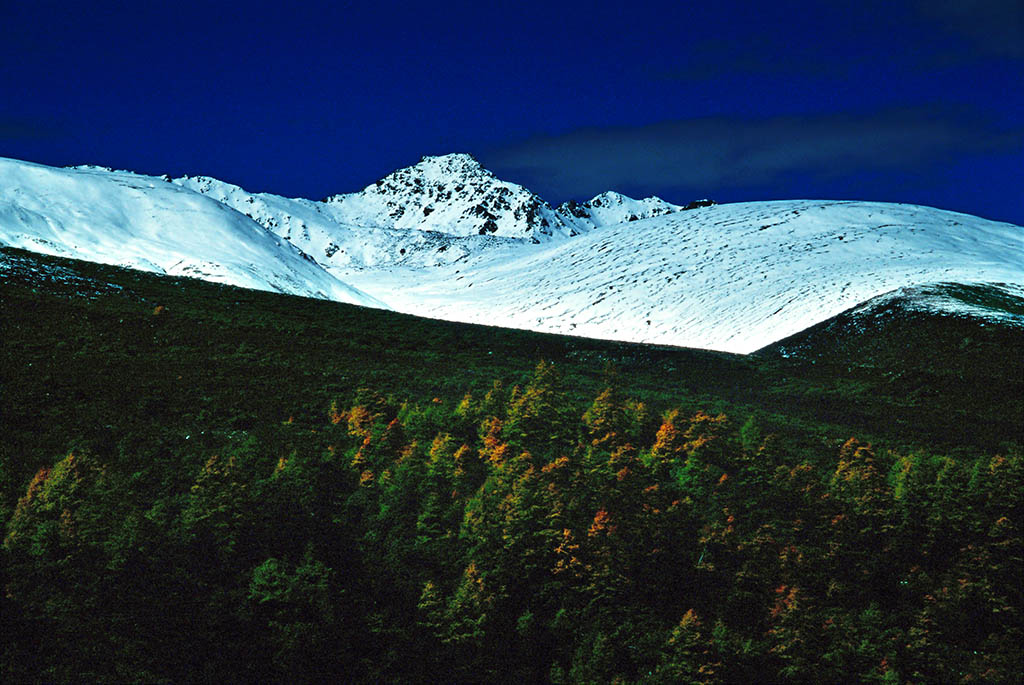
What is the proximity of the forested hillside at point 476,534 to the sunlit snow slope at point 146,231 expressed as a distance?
143 ft

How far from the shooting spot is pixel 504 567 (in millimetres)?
25453

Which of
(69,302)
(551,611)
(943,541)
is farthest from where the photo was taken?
(69,302)

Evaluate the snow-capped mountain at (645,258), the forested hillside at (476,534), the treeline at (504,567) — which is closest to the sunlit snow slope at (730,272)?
the snow-capped mountain at (645,258)

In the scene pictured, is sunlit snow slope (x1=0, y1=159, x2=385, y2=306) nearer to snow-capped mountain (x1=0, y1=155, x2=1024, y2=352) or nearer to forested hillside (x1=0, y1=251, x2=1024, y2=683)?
snow-capped mountain (x1=0, y1=155, x2=1024, y2=352)

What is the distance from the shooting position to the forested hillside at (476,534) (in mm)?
23297

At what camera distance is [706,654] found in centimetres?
2322

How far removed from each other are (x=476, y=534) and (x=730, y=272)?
7779cm

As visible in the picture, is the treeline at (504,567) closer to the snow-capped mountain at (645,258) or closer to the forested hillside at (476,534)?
the forested hillside at (476,534)

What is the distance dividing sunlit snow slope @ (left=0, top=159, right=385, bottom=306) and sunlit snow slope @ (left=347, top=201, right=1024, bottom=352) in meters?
25.5

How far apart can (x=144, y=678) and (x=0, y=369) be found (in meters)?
17.8

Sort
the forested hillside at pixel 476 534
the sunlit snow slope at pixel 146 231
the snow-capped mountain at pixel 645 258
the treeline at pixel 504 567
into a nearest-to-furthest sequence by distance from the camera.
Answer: the treeline at pixel 504 567 < the forested hillside at pixel 476 534 < the snow-capped mountain at pixel 645 258 < the sunlit snow slope at pixel 146 231

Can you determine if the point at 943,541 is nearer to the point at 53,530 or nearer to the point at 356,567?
the point at 356,567

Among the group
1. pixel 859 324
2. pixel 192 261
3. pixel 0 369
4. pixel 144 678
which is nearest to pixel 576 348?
pixel 859 324

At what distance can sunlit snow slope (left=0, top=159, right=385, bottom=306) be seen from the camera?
78.1 metres
